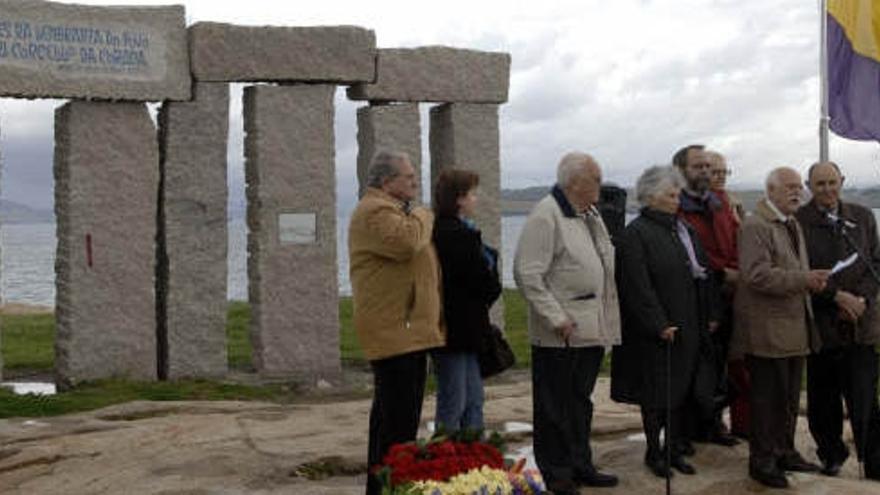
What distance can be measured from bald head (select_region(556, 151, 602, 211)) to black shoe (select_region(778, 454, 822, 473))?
2103 mm

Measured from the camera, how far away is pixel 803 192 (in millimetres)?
6793

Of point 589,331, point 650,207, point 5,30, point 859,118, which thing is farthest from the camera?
point 5,30

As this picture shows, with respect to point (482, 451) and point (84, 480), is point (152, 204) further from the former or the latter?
point (482, 451)

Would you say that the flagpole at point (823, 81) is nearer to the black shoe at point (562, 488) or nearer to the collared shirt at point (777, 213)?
the collared shirt at point (777, 213)

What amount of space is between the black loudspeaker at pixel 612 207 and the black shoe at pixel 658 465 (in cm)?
134

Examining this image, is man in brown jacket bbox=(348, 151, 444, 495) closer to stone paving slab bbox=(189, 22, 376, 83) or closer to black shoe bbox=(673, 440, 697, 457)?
black shoe bbox=(673, 440, 697, 457)

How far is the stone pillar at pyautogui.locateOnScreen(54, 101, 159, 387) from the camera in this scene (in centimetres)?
1080

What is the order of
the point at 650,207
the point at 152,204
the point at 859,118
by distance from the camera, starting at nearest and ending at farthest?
1. the point at 650,207
2. the point at 859,118
3. the point at 152,204

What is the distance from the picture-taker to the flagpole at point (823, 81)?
30.5 feet

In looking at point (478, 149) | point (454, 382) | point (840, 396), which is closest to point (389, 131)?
point (478, 149)

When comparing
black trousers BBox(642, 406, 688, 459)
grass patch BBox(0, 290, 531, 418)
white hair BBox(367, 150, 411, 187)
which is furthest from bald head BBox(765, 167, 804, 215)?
grass patch BBox(0, 290, 531, 418)

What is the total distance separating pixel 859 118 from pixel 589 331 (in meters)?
4.33

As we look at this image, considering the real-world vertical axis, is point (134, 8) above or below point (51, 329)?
above

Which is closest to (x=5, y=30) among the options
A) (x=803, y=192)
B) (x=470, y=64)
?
(x=470, y=64)
